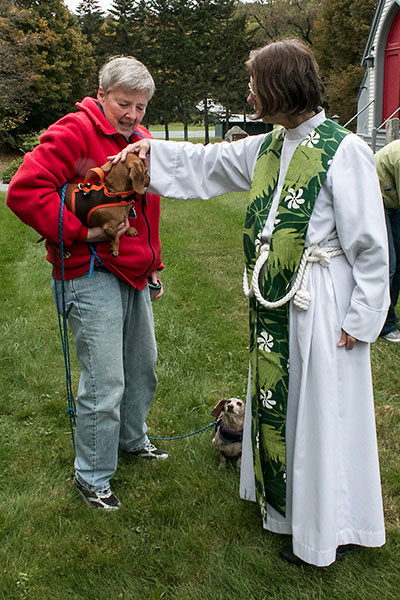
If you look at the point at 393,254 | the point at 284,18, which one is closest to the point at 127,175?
the point at 393,254

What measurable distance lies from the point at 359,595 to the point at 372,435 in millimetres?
709

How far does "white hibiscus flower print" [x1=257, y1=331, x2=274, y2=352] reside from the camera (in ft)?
9.18

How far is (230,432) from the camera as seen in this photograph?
3.63 meters

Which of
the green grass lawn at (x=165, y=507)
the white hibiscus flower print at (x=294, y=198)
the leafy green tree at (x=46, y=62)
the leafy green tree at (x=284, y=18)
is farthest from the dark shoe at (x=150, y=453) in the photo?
the leafy green tree at (x=284, y=18)

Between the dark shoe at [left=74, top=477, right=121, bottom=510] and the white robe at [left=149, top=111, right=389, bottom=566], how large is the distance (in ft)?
3.34

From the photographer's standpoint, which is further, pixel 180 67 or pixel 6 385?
pixel 180 67

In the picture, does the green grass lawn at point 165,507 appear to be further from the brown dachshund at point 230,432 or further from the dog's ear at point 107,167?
the dog's ear at point 107,167

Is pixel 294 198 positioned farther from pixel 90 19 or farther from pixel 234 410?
pixel 90 19

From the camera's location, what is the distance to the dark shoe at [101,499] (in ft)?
11.0

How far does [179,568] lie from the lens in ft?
9.66

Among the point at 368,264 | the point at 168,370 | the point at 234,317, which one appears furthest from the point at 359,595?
the point at 234,317

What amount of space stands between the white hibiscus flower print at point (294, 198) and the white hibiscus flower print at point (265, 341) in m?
0.60

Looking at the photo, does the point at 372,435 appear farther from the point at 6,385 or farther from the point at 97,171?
the point at 6,385

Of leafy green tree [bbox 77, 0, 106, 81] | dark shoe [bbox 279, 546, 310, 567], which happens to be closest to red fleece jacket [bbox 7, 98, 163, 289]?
dark shoe [bbox 279, 546, 310, 567]
